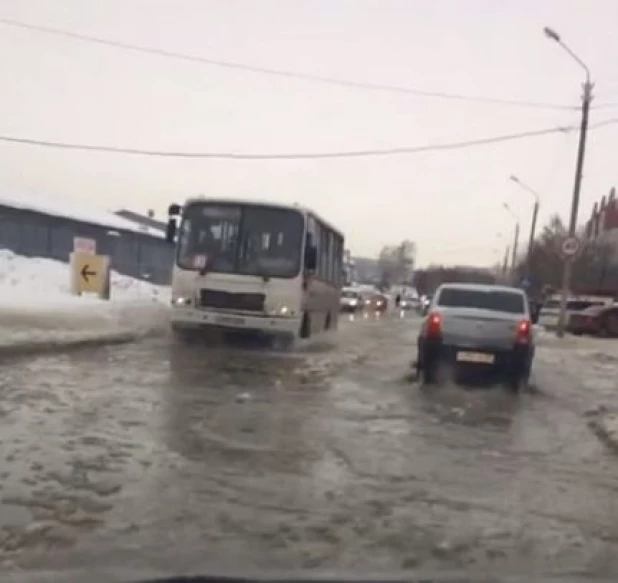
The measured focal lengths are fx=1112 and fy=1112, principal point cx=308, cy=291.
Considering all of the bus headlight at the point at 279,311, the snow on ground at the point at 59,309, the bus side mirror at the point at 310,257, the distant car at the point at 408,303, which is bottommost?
A: the snow on ground at the point at 59,309

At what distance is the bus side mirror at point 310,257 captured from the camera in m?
22.9

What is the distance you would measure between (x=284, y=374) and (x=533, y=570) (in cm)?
1195

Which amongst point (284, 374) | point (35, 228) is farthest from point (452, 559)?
point (35, 228)

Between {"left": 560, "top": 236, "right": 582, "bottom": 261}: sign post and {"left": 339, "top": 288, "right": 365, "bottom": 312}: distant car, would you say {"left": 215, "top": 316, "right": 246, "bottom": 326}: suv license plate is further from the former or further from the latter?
{"left": 339, "top": 288, "right": 365, "bottom": 312}: distant car

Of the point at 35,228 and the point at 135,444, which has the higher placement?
the point at 35,228

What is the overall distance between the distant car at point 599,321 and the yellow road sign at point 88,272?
17.7 metres

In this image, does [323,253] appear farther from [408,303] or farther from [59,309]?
[408,303]

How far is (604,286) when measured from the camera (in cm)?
7138

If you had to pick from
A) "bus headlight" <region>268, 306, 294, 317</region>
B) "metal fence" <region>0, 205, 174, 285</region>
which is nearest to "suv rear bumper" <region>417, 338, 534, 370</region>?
"bus headlight" <region>268, 306, 294, 317</region>

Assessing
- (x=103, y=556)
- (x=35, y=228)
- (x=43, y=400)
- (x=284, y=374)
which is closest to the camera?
(x=103, y=556)

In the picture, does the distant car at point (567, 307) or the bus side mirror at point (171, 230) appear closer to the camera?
the bus side mirror at point (171, 230)

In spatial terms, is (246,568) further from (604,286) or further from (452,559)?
(604,286)

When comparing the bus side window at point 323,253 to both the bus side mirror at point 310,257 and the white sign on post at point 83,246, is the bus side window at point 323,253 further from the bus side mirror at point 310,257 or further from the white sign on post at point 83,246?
the white sign on post at point 83,246

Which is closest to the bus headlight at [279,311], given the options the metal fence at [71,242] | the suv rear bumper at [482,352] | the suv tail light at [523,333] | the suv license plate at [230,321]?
the suv license plate at [230,321]
